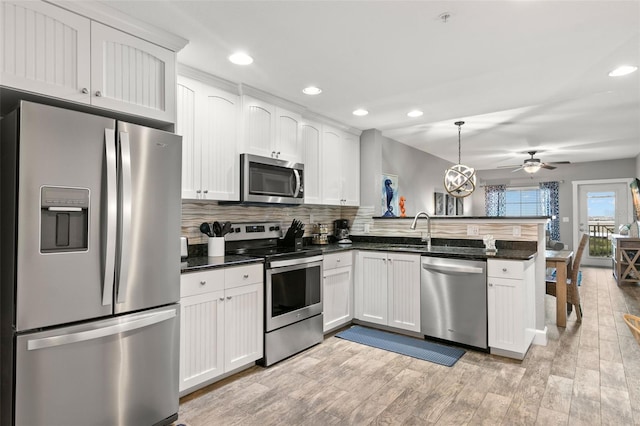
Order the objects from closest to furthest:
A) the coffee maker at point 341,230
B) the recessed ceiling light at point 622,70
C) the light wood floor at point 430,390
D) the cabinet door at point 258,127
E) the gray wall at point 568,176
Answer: the light wood floor at point 430,390
the recessed ceiling light at point 622,70
the cabinet door at point 258,127
the coffee maker at point 341,230
the gray wall at point 568,176

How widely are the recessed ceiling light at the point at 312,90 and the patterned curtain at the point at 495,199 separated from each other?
8.12 m

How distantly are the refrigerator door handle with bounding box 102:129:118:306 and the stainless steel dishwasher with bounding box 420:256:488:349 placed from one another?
2.68 m

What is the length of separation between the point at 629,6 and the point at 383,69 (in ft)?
4.84

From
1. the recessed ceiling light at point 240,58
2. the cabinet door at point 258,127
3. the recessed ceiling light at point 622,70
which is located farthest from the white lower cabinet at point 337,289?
the recessed ceiling light at point 622,70

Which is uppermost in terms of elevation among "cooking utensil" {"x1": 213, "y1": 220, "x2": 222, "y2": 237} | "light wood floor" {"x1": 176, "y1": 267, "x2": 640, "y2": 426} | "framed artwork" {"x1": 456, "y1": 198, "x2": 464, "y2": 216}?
"framed artwork" {"x1": 456, "y1": 198, "x2": 464, "y2": 216}

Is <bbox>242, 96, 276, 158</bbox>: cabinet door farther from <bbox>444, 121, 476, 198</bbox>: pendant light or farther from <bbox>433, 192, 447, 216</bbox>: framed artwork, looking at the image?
<bbox>433, 192, 447, 216</bbox>: framed artwork

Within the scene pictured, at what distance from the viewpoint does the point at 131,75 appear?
213 cm

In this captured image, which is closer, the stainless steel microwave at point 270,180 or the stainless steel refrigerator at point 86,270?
the stainless steel refrigerator at point 86,270

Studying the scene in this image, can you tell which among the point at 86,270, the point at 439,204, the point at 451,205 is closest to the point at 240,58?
the point at 86,270

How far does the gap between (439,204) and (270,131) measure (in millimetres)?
5190

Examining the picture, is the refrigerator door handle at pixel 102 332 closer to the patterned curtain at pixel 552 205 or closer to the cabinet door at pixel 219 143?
the cabinet door at pixel 219 143

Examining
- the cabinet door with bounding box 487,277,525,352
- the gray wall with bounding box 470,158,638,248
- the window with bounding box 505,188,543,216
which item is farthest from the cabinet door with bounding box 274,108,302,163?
the window with bounding box 505,188,543,216

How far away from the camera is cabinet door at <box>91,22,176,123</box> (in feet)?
6.53

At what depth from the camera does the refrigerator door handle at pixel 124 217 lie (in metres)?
1.91
